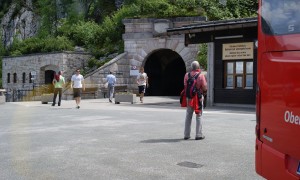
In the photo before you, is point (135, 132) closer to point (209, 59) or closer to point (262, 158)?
point (262, 158)

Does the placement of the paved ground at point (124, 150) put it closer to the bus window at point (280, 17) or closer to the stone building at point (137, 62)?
the bus window at point (280, 17)

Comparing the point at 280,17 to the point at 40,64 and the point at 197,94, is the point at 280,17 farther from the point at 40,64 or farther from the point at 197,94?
the point at 40,64

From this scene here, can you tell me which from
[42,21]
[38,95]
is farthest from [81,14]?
[38,95]

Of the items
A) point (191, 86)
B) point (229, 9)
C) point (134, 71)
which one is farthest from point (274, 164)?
point (229, 9)

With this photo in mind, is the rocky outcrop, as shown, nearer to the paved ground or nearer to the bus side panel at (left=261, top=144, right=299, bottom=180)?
the paved ground

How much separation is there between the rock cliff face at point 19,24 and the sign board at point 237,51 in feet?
108

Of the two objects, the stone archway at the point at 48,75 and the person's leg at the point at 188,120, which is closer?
the person's leg at the point at 188,120

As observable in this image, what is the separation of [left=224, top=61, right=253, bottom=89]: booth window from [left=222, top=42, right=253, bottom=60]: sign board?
0.87ft

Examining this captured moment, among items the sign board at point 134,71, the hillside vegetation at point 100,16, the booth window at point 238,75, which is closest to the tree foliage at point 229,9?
the hillside vegetation at point 100,16

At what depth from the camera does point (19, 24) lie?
4966 cm

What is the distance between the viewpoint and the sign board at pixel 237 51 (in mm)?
17875

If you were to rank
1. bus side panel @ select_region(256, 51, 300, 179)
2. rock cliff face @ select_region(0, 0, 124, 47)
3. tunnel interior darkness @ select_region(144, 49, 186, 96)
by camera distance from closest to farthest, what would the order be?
bus side panel @ select_region(256, 51, 300, 179)
tunnel interior darkness @ select_region(144, 49, 186, 96)
rock cliff face @ select_region(0, 0, 124, 47)

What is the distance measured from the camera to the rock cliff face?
158 ft

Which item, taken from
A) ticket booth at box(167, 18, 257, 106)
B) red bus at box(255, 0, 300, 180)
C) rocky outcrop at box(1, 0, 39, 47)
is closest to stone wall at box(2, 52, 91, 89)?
rocky outcrop at box(1, 0, 39, 47)
